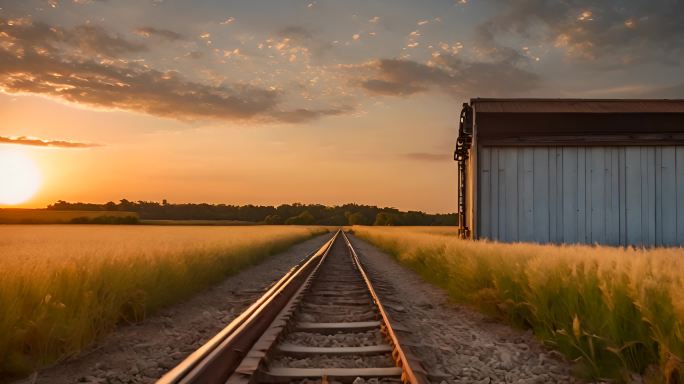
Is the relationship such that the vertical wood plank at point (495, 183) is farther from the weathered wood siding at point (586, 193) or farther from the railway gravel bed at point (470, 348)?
the railway gravel bed at point (470, 348)

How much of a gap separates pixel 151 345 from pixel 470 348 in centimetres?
369

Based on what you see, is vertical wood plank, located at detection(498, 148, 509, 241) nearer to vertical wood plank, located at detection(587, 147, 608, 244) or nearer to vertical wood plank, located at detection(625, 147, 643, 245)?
vertical wood plank, located at detection(587, 147, 608, 244)

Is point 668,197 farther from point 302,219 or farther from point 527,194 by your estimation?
point 302,219

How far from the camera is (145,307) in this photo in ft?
25.4

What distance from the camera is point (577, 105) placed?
1401 cm

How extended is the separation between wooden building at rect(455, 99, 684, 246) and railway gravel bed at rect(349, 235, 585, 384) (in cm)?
556

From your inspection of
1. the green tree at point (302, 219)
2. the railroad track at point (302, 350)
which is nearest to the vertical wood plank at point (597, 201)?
the railroad track at point (302, 350)

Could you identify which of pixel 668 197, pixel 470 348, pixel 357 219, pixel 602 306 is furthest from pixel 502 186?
pixel 357 219

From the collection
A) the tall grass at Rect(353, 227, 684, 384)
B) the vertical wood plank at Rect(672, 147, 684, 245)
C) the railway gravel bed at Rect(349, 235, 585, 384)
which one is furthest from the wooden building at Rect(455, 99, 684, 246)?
the tall grass at Rect(353, 227, 684, 384)

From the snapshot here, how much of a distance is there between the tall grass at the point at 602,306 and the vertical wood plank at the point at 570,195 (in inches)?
250

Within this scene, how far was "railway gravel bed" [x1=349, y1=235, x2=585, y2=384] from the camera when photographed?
4.73m

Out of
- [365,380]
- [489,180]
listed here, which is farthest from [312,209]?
[365,380]

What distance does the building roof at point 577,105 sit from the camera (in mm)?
13625

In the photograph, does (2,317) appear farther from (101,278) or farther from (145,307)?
(145,307)
